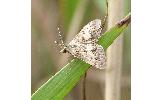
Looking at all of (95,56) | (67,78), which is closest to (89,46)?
(95,56)

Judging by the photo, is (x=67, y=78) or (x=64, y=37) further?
(x=64, y=37)

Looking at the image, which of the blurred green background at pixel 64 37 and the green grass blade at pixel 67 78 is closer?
the green grass blade at pixel 67 78

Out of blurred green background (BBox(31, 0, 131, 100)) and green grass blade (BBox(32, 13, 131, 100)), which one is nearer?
green grass blade (BBox(32, 13, 131, 100))

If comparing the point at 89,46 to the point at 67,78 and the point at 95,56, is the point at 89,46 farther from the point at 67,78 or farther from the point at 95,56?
the point at 67,78
